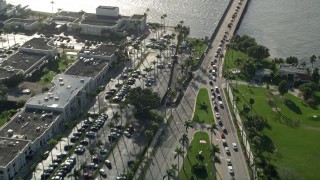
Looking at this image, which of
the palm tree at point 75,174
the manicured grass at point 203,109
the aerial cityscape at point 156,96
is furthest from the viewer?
the manicured grass at point 203,109

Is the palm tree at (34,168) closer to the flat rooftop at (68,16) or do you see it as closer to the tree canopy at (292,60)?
the tree canopy at (292,60)

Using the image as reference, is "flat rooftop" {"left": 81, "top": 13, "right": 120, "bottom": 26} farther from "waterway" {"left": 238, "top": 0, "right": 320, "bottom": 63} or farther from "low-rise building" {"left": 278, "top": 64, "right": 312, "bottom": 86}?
"low-rise building" {"left": 278, "top": 64, "right": 312, "bottom": 86}

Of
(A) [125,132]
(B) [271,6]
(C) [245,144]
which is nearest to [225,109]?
(C) [245,144]

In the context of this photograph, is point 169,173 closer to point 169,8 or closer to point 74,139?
point 74,139

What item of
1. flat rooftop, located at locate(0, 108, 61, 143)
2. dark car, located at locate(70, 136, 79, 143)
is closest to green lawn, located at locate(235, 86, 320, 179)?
dark car, located at locate(70, 136, 79, 143)

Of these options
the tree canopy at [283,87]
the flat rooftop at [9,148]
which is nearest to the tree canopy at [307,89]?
the tree canopy at [283,87]

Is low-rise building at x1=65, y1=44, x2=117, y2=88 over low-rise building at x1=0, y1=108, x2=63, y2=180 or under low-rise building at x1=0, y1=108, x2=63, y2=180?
over

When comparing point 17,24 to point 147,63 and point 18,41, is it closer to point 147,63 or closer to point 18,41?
point 18,41
